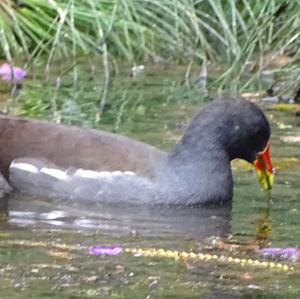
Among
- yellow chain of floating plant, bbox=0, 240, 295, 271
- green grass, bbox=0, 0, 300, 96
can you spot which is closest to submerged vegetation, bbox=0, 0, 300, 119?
green grass, bbox=0, 0, 300, 96

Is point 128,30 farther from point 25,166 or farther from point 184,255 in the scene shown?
point 184,255

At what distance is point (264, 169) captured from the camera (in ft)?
28.6

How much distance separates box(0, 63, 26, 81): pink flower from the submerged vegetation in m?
0.15

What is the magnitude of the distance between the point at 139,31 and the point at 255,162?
6.89 metres

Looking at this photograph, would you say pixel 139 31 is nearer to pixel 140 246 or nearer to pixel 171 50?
pixel 171 50

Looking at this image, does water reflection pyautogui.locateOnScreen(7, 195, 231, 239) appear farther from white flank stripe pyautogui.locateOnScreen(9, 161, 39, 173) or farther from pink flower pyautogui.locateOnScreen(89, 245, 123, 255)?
pink flower pyautogui.locateOnScreen(89, 245, 123, 255)

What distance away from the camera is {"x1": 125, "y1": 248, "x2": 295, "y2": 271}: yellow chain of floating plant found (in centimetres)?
654

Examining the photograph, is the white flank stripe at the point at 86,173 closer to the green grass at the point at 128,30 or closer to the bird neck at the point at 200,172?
the bird neck at the point at 200,172

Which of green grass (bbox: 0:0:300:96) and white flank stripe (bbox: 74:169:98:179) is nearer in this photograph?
white flank stripe (bbox: 74:169:98:179)

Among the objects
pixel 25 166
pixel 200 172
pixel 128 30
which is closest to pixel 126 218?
pixel 200 172

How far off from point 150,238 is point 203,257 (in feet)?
1.80

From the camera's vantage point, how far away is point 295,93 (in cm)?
1262

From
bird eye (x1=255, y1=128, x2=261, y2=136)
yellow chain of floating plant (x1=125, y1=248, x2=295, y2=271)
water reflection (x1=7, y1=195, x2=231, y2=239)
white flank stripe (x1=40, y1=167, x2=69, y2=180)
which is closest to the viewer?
yellow chain of floating plant (x1=125, y1=248, x2=295, y2=271)

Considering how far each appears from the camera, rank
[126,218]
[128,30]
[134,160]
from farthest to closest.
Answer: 1. [128,30]
2. [134,160]
3. [126,218]
